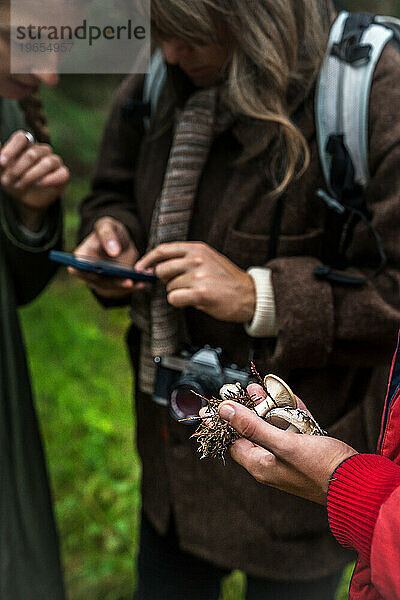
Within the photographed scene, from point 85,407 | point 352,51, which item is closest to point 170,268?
Answer: point 352,51

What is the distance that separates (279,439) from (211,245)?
513 mm

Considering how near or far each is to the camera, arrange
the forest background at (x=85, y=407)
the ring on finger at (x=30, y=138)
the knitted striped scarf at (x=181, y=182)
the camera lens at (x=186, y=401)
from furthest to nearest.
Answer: the forest background at (x=85, y=407), the ring on finger at (x=30, y=138), the knitted striped scarf at (x=181, y=182), the camera lens at (x=186, y=401)

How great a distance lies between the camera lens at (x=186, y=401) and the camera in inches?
32.6

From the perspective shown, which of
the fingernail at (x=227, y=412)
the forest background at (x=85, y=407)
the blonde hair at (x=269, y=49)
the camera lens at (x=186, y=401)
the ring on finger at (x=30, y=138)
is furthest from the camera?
the forest background at (x=85, y=407)

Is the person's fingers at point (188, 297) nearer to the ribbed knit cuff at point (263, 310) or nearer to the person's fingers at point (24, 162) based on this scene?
the ribbed knit cuff at point (263, 310)

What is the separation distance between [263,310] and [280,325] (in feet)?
0.13

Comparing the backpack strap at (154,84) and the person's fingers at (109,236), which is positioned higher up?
the backpack strap at (154,84)

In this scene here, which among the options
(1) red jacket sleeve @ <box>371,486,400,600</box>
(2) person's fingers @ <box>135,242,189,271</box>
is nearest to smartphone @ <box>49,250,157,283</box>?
(2) person's fingers @ <box>135,242,189,271</box>

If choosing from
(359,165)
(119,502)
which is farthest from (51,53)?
(119,502)

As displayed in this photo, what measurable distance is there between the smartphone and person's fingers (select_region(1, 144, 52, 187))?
0.68 ft

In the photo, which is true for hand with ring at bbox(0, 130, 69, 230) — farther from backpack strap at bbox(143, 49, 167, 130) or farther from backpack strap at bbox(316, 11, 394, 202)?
backpack strap at bbox(316, 11, 394, 202)

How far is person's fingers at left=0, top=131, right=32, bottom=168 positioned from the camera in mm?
1123

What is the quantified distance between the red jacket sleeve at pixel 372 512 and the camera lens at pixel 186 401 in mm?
252

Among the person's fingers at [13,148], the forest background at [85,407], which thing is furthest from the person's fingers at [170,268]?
the forest background at [85,407]
